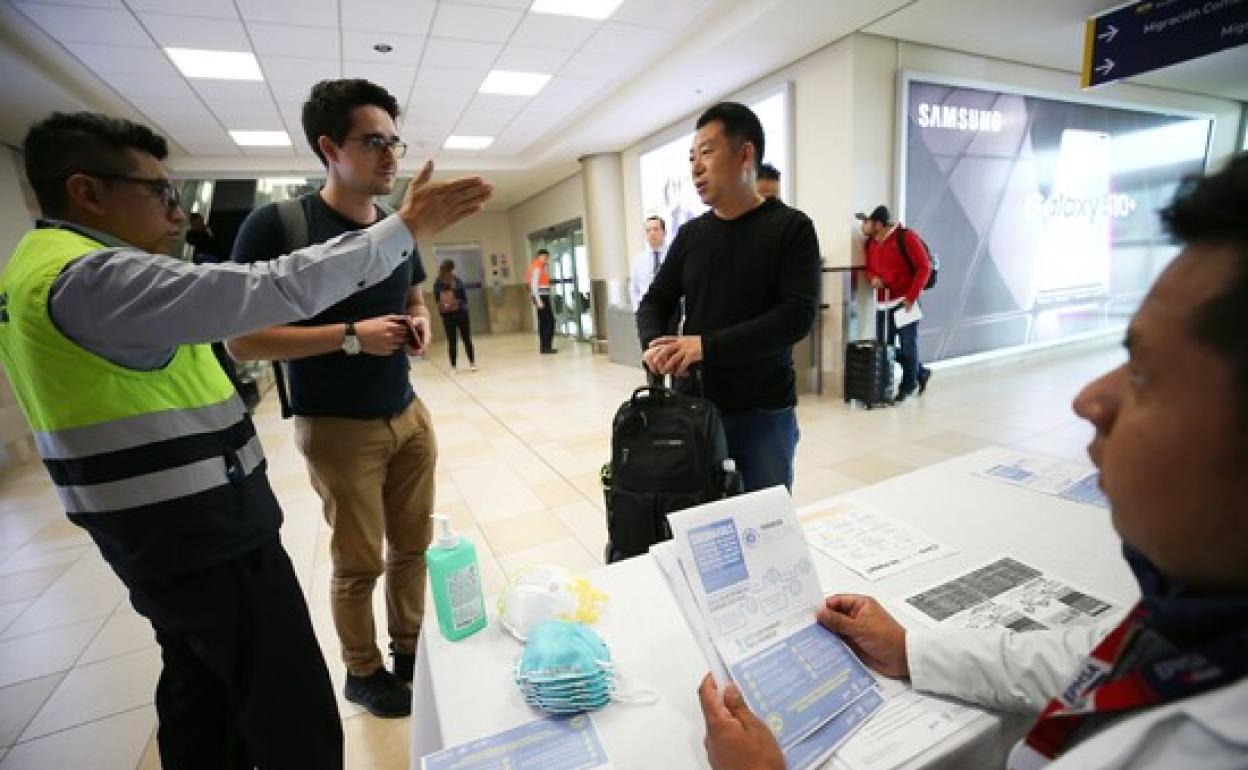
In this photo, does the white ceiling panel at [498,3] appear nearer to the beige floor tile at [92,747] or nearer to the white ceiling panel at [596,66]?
the white ceiling panel at [596,66]

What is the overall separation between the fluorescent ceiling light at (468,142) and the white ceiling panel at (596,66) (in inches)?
102

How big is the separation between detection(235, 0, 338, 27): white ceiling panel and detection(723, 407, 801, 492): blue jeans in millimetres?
4217

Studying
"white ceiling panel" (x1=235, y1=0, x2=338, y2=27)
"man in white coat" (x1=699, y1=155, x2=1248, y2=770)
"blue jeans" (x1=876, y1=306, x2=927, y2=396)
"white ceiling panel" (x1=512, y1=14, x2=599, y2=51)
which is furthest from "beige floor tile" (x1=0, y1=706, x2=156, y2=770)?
"blue jeans" (x1=876, y1=306, x2=927, y2=396)

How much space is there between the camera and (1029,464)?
1438mm

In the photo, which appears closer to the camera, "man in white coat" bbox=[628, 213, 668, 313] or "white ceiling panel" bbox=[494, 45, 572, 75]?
"white ceiling panel" bbox=[494, 45, 572, 75]

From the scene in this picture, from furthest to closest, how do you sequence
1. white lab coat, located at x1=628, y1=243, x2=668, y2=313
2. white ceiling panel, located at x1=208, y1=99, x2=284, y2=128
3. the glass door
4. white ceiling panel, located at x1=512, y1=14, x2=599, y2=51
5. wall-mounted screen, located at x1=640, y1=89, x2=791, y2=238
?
the glass door → white lab coat, located at x1=628, y1=243, x2=668, y2=313 → white ceiling panel, located at x1=208, y1=99, x2=284, y2=128 → wall-mounted screen, located at x1=640, y1=89, x2=791, y2=238 → white ceiling panel, located at x1=512, y1=14, x2=599, y2=51

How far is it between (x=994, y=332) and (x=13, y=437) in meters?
9.51

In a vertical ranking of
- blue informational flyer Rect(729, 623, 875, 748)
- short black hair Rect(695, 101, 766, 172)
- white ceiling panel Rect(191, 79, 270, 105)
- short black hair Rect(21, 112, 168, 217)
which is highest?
white ceiling panel Rect(191, 79, 270, 105)

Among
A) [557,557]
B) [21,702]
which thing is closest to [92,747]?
[21,702]

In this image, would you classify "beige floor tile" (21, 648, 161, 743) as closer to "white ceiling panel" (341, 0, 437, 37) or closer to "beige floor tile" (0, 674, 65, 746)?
"beige floor tile" (0, 674, 65, 746)

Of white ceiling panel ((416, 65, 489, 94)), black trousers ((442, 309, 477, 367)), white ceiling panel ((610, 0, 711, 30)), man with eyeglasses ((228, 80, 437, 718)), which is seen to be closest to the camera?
man with eyeglasses ((228, 80, 437, 718))

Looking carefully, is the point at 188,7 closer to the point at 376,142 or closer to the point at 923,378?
the point at 376,142

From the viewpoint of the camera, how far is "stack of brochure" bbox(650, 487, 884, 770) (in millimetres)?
697

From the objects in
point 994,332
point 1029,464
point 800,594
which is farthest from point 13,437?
point 994,332
